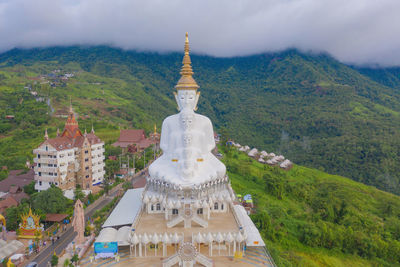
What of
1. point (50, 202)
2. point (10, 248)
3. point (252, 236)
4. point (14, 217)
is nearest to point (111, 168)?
point (50, 202)

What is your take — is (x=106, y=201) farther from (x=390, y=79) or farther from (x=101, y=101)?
(x=390, y=79)

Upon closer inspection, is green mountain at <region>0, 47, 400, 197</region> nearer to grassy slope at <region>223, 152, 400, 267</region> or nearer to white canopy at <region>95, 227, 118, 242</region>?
grassy slope at <region>223, 152, 400, 267</region>

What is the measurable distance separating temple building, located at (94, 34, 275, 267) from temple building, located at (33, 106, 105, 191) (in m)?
10.3

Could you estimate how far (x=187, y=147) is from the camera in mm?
18812

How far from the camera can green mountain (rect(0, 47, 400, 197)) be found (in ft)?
169

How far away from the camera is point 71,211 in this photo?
75.5 feet

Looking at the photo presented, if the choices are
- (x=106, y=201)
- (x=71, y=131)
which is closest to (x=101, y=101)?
(x=71, y=131)

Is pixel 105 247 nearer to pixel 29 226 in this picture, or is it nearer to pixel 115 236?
pixel 115 236

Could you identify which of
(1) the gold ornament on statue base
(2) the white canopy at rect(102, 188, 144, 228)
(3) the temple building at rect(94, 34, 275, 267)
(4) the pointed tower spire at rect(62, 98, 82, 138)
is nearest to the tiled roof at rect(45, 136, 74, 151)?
(4) the pointed tower spire at rect(62, 98, 82, 138)

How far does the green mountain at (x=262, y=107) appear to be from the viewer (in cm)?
5159

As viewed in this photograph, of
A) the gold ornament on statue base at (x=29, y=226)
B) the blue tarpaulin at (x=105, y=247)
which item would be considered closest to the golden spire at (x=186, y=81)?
the blue tarpaulin at (x=105, y=247)

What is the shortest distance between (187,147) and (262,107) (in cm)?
8270

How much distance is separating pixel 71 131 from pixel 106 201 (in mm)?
10953

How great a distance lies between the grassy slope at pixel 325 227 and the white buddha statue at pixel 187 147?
678cm
